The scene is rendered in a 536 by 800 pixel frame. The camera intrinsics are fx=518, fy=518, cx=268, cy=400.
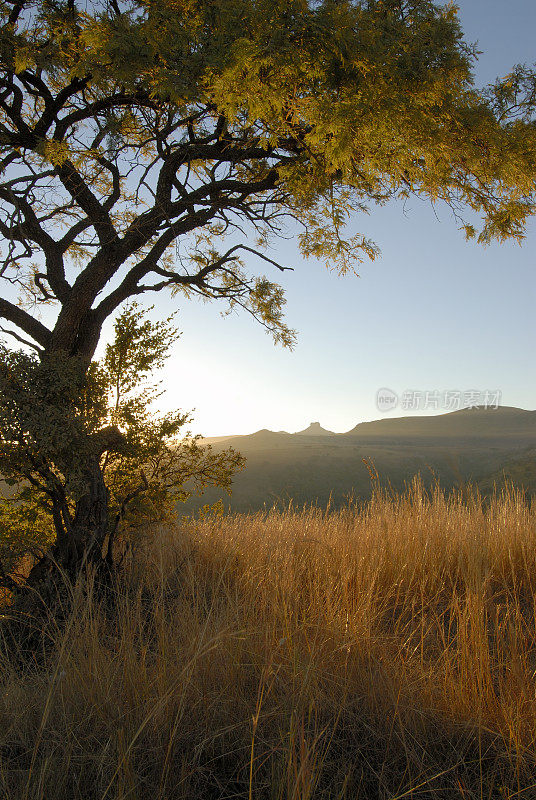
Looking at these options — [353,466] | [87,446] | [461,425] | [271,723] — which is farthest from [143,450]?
[461,425]

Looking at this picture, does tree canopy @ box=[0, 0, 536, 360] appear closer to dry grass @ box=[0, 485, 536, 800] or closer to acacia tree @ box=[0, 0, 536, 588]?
acacia tree @ box=[0, 0, 536, 588]

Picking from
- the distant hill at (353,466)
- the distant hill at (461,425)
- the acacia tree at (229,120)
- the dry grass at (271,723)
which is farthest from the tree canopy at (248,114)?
the distant hill at (461,425)

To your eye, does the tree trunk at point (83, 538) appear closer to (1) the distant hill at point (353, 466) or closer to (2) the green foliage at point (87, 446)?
(2) the green foliage at point (87, 446)

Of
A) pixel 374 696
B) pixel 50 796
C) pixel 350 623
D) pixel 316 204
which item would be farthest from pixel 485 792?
pixel 316 204

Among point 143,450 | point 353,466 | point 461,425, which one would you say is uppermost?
point 461,425

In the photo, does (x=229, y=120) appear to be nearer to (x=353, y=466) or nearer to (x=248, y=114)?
(x=248, y=114)

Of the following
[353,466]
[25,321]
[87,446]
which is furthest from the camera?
[353,466]

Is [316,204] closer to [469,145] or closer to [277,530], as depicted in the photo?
[469,145]

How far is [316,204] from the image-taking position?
25.0ft

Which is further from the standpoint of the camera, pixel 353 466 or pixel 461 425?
pixel 461 425

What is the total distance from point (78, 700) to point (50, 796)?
56 centimetres

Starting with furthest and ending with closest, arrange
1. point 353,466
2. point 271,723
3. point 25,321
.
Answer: point 353,466 < point 25,321 < point 271,723

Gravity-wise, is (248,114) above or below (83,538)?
above

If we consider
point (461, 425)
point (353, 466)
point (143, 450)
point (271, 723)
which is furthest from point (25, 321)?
point (461, 425)
